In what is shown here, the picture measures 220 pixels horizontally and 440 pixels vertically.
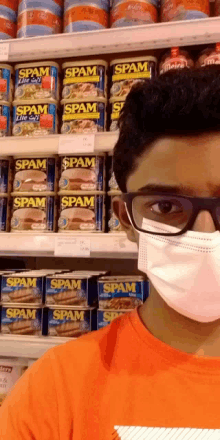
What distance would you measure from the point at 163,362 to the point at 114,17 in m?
1.28

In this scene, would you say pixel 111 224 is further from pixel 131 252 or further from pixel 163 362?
pixel 163 362

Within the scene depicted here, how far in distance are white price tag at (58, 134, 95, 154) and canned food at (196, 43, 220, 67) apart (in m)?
0.48

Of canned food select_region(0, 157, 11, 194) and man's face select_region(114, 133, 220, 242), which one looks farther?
canned food select_region(0, 157, 11, 194)

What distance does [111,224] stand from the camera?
1.45 meters

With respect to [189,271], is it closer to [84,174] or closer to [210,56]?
[84,174]

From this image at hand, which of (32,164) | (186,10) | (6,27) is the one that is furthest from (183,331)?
(6,27)

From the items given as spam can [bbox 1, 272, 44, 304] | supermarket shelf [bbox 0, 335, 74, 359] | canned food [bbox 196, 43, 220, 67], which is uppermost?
canned food [bbox 196, 43, 220, 67]

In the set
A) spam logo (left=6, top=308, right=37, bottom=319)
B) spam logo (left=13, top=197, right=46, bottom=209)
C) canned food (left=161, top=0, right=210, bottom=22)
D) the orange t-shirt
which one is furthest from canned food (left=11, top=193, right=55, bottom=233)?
canned food (left=161, top=0, right=210, bottom=22)

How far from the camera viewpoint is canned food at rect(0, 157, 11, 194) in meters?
1.59

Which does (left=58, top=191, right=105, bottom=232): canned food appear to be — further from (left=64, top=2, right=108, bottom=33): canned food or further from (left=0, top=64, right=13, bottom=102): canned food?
(left=64, top=2, right=108, bottom=33): canned food

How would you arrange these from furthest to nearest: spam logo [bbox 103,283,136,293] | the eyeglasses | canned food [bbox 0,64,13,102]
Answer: canned food [bbox 0,64,13,102]
spam logo [bbox 103,283,136,293]
the eyeglasses

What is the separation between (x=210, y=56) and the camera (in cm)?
141

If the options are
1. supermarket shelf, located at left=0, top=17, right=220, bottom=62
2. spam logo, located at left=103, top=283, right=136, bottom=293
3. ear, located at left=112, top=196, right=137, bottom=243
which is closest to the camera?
ear, located at left=112, top=196, right=137, bottom=243

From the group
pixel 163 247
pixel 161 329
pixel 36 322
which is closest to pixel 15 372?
pixel 36 322
